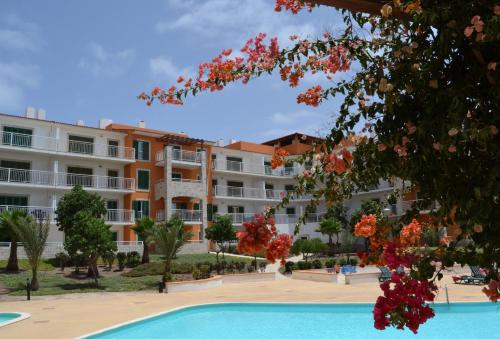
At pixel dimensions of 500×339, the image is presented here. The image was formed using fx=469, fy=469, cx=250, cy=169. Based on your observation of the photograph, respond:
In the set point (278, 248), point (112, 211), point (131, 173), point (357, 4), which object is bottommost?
point (278, 248)

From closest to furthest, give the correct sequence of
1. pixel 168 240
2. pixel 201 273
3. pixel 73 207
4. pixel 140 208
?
1. pixel 168 240
2. pixel 201 273
3. pixel 73 207
4. pixel 140 208

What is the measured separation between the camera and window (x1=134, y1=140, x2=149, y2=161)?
112ft

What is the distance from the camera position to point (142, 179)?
34.0 metres

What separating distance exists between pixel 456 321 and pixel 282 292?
7.26 metres

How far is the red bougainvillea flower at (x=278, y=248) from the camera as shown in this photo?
3371 millimetres

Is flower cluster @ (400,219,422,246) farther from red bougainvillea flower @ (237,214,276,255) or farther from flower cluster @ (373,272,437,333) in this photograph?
red bougainvillea flower @ (237,214,276,255)

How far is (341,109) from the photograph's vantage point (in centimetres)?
292

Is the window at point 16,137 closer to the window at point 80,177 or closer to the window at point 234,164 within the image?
the window at point 80,177

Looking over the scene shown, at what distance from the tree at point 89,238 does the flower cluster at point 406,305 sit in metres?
17.6

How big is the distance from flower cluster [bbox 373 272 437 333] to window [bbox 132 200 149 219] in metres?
31.7

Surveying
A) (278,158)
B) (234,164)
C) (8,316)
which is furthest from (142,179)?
(278,158)

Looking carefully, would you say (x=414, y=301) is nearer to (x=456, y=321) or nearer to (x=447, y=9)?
(x=447, y=9)

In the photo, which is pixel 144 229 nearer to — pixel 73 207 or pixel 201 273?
pixel 73 207

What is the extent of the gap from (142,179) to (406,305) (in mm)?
32684
